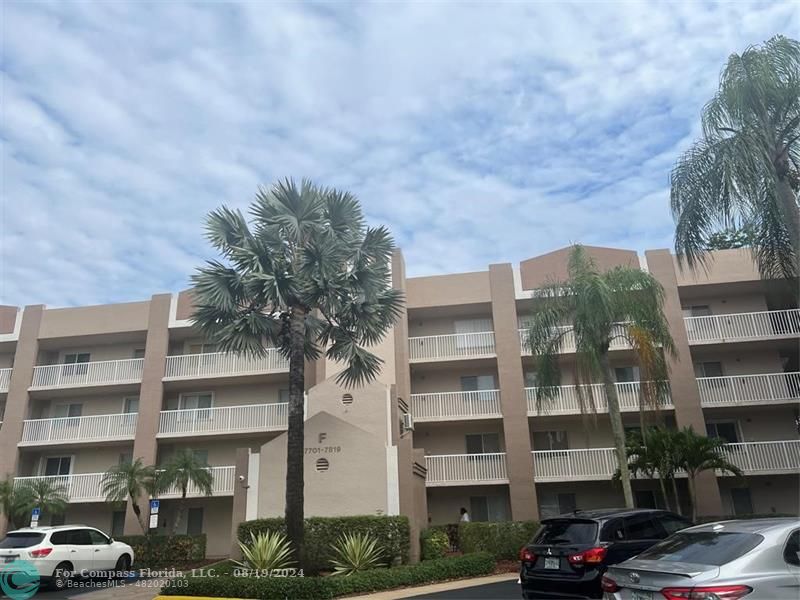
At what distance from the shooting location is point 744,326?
2389 cm

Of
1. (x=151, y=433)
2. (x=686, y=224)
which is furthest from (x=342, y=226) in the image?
(x=151, y=433)

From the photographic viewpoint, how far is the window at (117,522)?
26.0 metres

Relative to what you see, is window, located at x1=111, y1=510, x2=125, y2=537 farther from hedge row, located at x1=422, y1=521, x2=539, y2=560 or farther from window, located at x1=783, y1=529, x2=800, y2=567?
window, located at x1=783, y1=529, x2=800, y2=567

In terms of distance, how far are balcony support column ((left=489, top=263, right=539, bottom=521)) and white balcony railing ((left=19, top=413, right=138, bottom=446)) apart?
15.7 metres

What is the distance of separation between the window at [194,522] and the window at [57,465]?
656cm

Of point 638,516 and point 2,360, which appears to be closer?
point 638,516

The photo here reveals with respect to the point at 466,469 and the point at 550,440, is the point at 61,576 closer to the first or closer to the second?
the point at 466,469

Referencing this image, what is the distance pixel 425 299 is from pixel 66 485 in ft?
54.5

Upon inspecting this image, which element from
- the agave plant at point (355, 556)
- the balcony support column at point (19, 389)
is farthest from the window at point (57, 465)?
the agave plant at point (355, 556)

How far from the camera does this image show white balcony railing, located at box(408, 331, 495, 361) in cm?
2564

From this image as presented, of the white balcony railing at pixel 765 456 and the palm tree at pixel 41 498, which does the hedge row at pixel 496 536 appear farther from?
the palm tree at pixel 41 498

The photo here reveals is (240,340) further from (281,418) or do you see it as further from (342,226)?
(281,418)

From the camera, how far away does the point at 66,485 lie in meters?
25.1

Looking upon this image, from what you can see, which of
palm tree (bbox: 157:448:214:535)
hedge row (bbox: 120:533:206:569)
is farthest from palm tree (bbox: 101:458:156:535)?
hedge row (bbox: 120:533:206:569)
